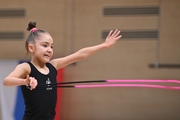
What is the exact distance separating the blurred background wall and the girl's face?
3.33m

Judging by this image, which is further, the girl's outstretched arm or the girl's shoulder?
the girl's outstretched arm

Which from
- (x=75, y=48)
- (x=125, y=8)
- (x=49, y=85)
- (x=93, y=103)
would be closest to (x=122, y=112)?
(x=93, y=103)

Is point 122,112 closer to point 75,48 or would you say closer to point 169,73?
point 169,73

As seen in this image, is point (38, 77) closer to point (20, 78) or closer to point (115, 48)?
point (20, 78)

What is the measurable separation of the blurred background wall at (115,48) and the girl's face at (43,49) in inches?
131

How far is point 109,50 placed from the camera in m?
5.82

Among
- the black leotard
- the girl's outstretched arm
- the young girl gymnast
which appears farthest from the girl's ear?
the girl's outstretched arm

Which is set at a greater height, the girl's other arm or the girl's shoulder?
the girl's shoulder

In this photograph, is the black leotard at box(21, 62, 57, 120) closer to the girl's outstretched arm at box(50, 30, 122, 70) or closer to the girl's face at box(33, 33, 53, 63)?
the girl's face at box(33, 33, 53, 63)

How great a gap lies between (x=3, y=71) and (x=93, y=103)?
1704 millimetres

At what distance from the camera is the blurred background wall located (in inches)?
221

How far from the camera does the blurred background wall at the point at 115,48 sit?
18.4ft

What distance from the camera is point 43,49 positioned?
245 centimetres

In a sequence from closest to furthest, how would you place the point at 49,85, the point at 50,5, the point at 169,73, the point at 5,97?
the point at 49,85 < the point at 5,97 < the point at 169,73 < the point at 50,5
